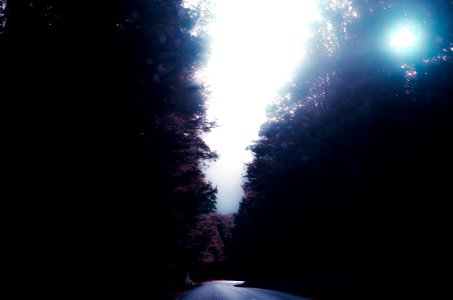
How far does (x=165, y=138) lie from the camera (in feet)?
39.5

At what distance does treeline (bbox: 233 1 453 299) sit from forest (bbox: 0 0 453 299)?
61 millimetres

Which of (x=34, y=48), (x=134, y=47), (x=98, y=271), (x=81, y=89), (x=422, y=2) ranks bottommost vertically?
(x=98, y=271)

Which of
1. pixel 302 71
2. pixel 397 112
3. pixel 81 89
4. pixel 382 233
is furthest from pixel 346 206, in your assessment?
pixel 81 89

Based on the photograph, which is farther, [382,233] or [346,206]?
[346,206]

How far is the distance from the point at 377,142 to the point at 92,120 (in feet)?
35.2

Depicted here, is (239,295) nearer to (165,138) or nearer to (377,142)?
(165,138)

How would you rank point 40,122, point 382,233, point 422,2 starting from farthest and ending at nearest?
point 382,233, point 422,2, point 40,122

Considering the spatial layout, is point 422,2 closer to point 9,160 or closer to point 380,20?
point 380,20

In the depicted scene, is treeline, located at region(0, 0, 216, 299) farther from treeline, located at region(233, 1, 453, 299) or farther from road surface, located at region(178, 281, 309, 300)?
treeline, located at region(233, 1, 453, 299)

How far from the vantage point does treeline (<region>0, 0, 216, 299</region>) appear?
7.27 metres

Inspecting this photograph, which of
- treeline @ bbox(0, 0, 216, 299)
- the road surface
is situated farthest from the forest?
the road surface

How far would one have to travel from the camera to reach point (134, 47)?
9.44 metres

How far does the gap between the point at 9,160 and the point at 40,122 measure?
1083mm

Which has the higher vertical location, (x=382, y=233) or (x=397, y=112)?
(x=397, y=112)
